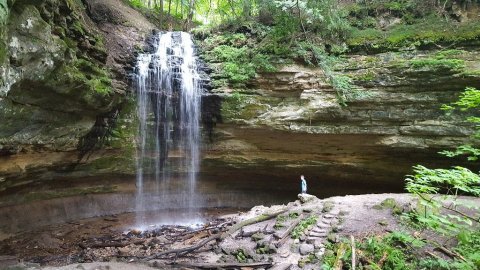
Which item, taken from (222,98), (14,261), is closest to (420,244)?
(222,98)

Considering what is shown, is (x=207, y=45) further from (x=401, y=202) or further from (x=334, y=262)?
(x=334, y=262)

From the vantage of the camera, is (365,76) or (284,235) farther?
(365,76)

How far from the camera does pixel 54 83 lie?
8.17 meters

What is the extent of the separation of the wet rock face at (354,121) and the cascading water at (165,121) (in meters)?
1.03

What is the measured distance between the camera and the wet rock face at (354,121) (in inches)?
413

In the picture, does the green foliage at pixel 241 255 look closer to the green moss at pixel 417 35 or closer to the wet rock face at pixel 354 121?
the wet rock face at pixel 354 121

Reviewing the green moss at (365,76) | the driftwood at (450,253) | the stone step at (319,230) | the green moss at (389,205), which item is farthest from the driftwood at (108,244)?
the green moss at (365,76)

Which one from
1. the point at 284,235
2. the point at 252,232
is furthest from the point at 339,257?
the point at 252,232

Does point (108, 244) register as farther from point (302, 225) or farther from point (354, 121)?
point (354, 121)

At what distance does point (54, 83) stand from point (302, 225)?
7.01 metres

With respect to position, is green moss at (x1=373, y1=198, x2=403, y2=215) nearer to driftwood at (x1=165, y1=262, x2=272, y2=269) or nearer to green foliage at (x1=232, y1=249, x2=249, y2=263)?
driftwood at (x1=165, y1=262, x2=272, y2=269)

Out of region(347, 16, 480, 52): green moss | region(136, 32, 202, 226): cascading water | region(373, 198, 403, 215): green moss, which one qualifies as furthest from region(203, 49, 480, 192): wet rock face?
region(373, 198, 403, 215): green moss

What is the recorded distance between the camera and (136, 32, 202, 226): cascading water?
12.1 meters

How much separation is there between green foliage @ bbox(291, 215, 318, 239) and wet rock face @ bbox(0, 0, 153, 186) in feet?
22.0
